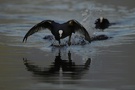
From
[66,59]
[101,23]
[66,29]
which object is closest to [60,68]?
[66,59]

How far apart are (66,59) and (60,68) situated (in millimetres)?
1128

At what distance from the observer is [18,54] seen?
14.0 meters

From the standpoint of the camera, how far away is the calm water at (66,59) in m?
10.8

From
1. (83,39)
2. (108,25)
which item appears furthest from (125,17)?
(83,39)

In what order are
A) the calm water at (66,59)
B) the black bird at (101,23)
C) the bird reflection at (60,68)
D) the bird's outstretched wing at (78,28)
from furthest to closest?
1. the black bird at (101,23)
2. the bird's outstretched wing at (78,28)
3. the bird reflection at (60,68)
4. the calm water at (66,59)

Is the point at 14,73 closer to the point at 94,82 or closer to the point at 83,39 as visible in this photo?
the point at 94,82

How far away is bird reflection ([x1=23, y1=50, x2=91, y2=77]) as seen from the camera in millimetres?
11938

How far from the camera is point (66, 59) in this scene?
44.3ft

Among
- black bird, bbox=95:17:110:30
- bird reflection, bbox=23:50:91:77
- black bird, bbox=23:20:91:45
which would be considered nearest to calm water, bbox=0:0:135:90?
bird reflection, bbox=23:50:91:77

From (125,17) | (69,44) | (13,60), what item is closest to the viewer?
(13,60)

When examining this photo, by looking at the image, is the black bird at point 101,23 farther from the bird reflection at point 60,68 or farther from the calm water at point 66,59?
the bird reflection at point 60,68

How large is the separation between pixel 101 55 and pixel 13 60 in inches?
82.1

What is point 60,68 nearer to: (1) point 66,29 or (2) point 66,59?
(2) point 66,59

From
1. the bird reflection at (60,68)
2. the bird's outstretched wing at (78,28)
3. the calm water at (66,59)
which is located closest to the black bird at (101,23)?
the calm water at (66,59)
